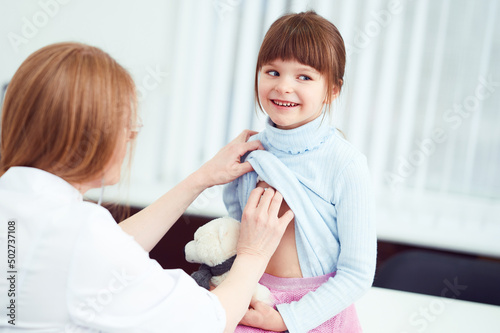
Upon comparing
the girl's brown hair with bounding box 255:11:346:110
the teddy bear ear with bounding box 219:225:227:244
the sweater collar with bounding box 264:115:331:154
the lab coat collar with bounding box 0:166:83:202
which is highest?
the girl's brown hair with bounding box 255:11:346:110

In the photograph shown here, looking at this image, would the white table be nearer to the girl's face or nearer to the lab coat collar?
the girl's face

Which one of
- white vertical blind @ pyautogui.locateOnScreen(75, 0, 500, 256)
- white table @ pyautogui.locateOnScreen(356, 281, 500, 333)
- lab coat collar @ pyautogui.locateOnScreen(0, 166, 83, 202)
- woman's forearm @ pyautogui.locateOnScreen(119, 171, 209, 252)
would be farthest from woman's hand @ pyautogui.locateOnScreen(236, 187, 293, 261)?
white vertical blind @ pyautogui.locateOnScreen(75, 0, 500, 256)

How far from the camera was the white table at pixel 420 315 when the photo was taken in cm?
133

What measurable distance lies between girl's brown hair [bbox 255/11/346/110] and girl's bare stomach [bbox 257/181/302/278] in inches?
13.0

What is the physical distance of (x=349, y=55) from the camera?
8.20 feet

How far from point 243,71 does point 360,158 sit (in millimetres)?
1683

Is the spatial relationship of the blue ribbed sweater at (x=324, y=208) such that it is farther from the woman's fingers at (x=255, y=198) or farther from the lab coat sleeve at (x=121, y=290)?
the lab coat sleeve at (x=121, y=290)

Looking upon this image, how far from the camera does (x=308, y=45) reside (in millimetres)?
997

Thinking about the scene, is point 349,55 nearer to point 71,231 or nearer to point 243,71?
point 243,71

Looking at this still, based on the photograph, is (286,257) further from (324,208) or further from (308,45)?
(308,45)

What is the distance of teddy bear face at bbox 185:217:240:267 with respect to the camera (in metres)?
1.01

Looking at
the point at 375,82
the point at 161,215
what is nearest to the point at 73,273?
the point at 161,215

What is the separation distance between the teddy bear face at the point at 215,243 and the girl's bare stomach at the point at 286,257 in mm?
114

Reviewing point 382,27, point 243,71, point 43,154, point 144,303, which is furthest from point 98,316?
point 382,27
